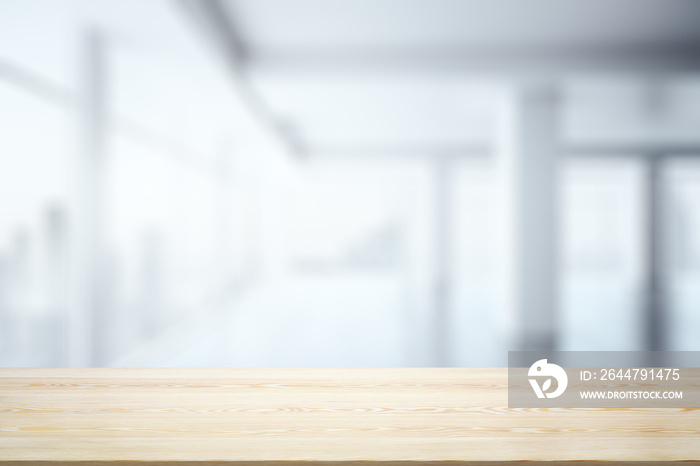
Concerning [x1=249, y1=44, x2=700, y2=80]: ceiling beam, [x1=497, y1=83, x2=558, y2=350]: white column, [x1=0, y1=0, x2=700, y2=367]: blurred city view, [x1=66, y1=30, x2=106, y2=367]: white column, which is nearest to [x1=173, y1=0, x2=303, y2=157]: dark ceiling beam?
[x1=0, y1=0, x2=700, y2=367]: blurred city view

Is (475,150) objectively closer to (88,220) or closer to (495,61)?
(495,61)

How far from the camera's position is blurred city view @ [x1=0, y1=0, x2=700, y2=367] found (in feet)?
13.3

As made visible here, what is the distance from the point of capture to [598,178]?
15469 mm

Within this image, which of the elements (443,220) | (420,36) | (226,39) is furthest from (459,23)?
(443,220)

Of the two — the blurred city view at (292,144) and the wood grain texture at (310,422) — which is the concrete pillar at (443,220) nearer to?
the blurred city view at (292,144)

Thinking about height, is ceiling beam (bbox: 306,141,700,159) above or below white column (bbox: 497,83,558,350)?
above

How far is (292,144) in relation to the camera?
10281 millimetres

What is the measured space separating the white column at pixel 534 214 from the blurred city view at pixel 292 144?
0.09 ft

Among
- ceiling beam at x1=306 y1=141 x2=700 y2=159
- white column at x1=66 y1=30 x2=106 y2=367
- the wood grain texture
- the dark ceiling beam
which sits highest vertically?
ceiling beam at x1=306 y1=141 x2=700 y2=159

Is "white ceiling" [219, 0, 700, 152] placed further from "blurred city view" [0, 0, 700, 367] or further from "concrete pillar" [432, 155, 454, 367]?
"concrete pillar" [432, 155, 454, 367]

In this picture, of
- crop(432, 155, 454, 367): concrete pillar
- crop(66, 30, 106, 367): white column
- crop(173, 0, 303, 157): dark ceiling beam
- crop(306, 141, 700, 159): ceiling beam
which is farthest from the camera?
crop(432, 155, 454, 367): concrete pillar

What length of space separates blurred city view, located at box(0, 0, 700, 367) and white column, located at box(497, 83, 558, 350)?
27mm

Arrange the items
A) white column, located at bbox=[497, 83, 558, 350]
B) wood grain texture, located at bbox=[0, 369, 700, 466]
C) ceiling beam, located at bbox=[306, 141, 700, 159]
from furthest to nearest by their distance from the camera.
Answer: ceiling beam, located at bbox=[306, 141, 700, 159]
white column, located at bbox=[497, 83, 558, 350]
wood grain texture, located at bbox=[0, 369, 700, 466]

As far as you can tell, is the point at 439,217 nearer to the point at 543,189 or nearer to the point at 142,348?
the point at 543,189
